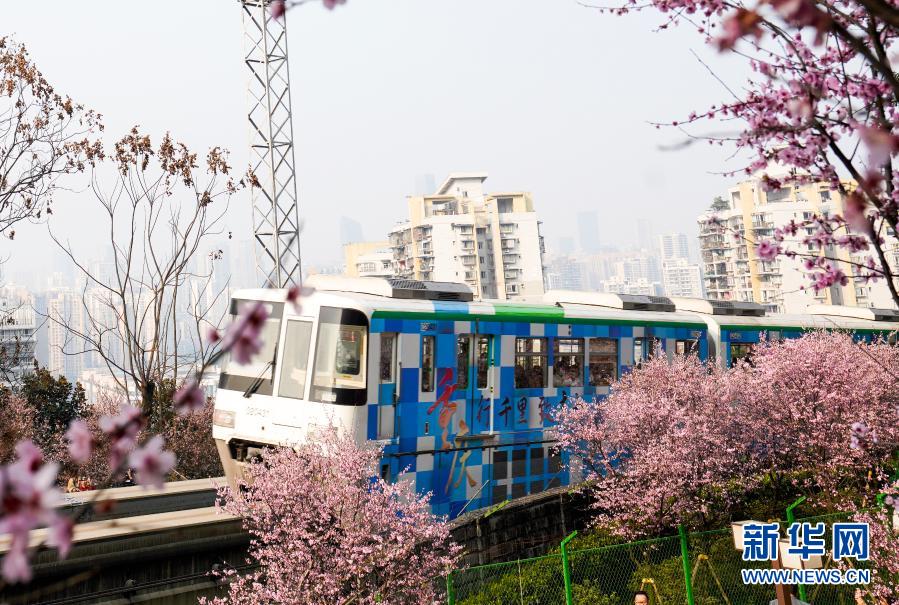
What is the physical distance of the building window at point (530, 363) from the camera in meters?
14.7

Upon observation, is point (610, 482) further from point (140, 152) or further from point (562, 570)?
point (140, 152)

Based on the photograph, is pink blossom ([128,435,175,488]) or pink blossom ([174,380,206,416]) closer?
pink blossom ([128,435,175,488])

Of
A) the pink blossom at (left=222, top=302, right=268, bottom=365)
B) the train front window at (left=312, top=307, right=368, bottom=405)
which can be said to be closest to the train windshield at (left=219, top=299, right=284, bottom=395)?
the train front window at (left=312, top=307, right=368, bottom=405)

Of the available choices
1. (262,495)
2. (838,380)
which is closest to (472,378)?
(262,495)

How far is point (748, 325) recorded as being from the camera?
64.8 ft

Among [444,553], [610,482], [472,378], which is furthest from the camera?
[610,482]

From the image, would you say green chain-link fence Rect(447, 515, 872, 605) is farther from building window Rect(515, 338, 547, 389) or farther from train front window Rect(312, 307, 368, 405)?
building window Rect(515, 338, 547, 389)

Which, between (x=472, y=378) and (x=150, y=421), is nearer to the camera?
(x=472, y=378)

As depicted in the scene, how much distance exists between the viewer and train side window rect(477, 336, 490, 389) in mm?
14094

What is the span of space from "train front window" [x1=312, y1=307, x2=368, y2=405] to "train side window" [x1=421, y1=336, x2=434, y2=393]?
1.07 meters

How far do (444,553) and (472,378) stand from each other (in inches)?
118

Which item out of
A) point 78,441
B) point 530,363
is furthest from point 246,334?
point 530,363

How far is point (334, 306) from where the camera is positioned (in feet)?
40.8

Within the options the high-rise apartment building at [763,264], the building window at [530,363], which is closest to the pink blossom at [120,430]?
the building window at [530,363]
